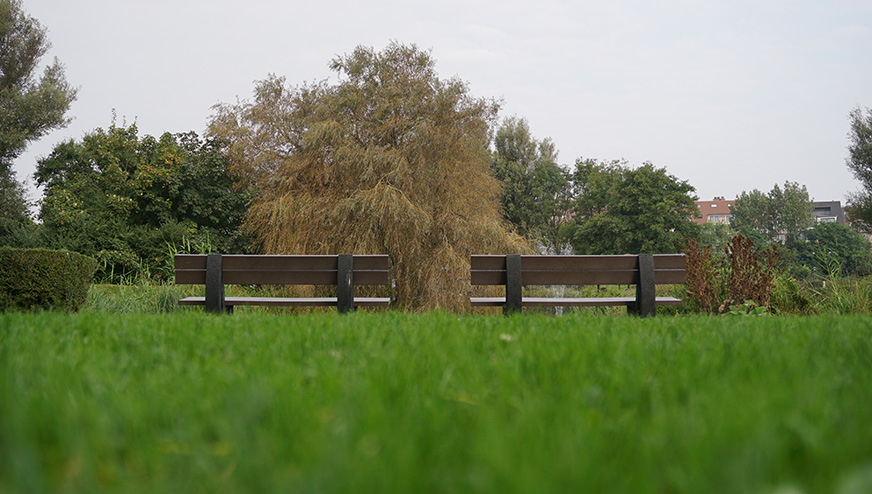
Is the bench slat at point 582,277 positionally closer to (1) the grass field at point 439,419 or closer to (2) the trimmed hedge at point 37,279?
(1) the grass field at point 439,419

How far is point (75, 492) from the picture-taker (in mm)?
904

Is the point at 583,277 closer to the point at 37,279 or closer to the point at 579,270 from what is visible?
the point at 579,270

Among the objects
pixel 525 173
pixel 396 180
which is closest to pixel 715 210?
pixel 525 173

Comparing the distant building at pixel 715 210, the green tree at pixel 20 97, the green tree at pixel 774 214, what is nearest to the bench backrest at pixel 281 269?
the green tree at pixel 20 97

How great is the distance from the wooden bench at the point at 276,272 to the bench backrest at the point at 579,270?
128cm

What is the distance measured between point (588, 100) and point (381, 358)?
31.8m

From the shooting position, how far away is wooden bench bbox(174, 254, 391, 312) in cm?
646

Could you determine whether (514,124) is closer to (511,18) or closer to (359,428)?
(511,18)

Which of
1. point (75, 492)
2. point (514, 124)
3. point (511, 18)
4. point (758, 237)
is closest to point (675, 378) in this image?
point (75, 492)

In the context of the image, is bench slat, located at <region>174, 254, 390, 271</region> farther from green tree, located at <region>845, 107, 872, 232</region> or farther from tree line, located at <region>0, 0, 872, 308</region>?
green tree, located at <region>845, 107, 872, 232</region>

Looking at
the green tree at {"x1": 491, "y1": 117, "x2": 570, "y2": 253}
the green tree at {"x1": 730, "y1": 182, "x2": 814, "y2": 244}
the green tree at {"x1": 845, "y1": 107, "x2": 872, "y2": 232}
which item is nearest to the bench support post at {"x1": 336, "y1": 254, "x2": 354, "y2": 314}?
the green tree at {"x1": 491, "y1": 117, "x2": 570, "y2": 253}

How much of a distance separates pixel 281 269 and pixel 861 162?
46.6 metres

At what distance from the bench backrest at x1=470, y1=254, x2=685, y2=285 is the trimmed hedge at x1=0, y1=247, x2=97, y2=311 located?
5.53 metres

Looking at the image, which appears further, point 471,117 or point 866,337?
point 471,117
